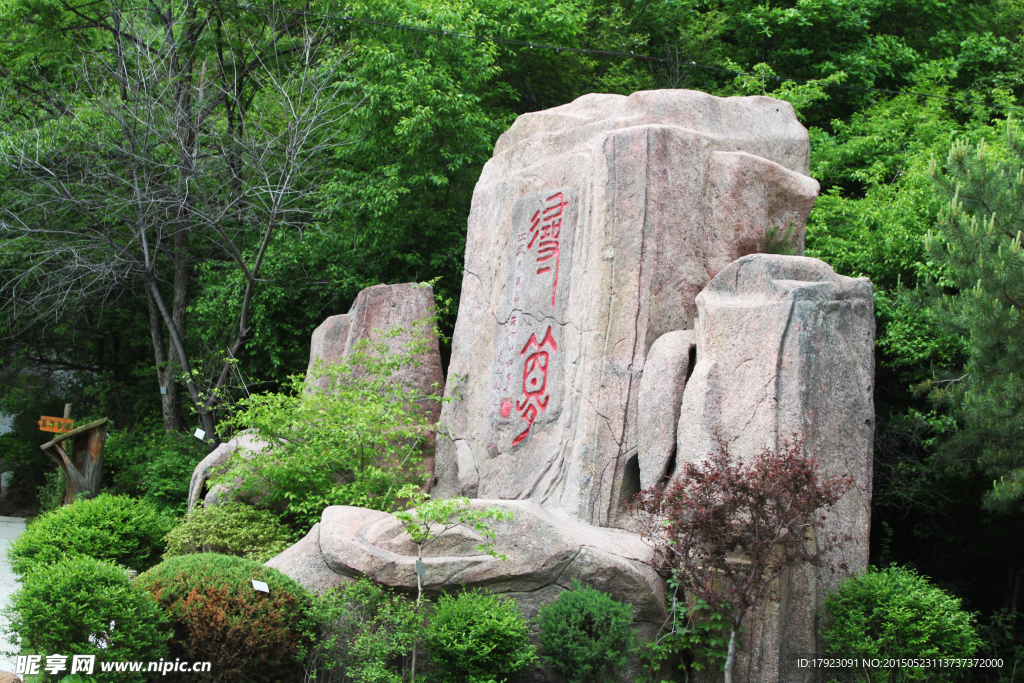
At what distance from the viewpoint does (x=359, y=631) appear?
6379 millimetres

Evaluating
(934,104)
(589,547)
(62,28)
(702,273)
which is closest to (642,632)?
(589,547)

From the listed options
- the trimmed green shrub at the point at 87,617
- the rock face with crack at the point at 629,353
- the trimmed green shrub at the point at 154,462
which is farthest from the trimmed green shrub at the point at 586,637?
the trimmed green shrub at the point at 154,462

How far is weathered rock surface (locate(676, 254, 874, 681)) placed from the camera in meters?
6.56

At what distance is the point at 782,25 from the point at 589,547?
37.4 ft

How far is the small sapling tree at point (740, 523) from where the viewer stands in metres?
6.04

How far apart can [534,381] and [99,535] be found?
15.3 ft

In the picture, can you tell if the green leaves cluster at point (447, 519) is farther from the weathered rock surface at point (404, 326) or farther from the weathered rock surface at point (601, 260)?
the weathered rock surface at point (404, 326)

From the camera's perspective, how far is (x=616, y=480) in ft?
25.7

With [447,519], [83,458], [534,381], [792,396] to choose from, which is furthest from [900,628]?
[83,458]

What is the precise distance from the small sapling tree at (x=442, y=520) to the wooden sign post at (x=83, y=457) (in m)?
8.06

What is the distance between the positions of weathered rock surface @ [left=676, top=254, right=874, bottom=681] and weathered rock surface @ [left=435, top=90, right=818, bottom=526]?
0.80 metres

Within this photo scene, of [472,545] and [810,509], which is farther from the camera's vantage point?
[472,545]

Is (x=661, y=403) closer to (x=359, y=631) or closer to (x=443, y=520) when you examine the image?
(x=443, y=520)

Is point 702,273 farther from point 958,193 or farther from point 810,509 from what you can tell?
point 810,509
